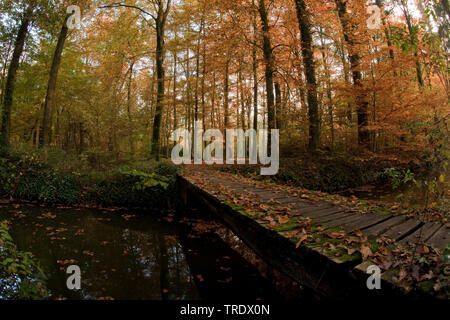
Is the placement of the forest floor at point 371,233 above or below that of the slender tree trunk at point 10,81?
below

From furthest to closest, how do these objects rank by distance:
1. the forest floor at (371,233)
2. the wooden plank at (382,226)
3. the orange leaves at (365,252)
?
the wooden plank at (382,226) < the orange leaves at (365,252) < the forest floor at (371,233)

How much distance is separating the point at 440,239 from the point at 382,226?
0.49 meters

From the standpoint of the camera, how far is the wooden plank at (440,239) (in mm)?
1987

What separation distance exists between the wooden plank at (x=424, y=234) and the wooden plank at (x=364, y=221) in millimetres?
406

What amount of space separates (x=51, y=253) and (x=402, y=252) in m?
5.47

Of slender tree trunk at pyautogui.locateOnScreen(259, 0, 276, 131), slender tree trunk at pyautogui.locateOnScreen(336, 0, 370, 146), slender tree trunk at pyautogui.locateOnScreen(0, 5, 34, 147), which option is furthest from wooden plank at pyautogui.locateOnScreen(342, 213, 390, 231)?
slender tree trunk at pyautogui.locateOnScreen(0, 5, 34, 147)

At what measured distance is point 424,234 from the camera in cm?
228

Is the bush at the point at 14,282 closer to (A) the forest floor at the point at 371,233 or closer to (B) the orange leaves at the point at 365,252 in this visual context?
(A) the forest floor at the point at 371,233

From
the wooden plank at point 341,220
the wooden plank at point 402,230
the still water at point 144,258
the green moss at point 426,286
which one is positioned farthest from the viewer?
the still water at point 144,258

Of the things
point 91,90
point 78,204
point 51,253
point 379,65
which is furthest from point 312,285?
point 91,90

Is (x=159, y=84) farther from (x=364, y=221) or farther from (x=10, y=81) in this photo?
(x=364, y=221)

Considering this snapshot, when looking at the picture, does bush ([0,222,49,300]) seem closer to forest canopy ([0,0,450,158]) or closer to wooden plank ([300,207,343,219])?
wooden plank ([300,207,343,219])

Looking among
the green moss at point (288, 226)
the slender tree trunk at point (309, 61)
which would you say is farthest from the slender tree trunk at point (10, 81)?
the green moss at point (288, 226)

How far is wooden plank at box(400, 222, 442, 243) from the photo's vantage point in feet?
6.91
